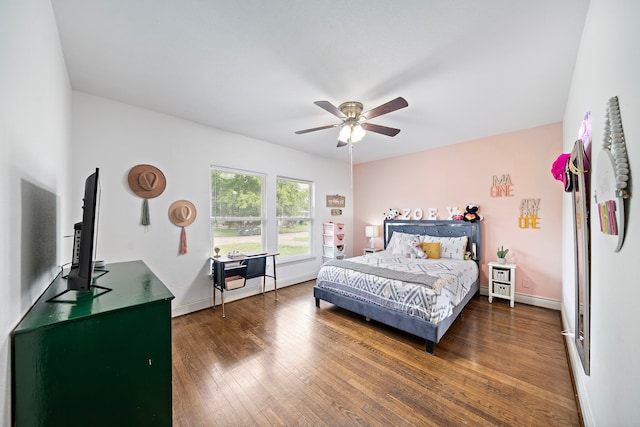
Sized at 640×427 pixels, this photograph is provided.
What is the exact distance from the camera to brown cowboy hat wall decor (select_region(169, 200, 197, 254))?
3.16 m

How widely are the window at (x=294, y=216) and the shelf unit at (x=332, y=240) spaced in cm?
35

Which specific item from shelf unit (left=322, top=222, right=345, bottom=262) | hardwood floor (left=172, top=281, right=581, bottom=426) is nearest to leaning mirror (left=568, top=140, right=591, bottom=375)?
hardwood floor (left=172, top=281, right=581, bottom=426)

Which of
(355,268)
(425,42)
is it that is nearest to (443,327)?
(355,268)

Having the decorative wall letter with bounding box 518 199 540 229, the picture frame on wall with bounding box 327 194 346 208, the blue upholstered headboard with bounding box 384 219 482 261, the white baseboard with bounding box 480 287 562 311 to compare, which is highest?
the picture frame on wall with bounding box 327 194 346 208

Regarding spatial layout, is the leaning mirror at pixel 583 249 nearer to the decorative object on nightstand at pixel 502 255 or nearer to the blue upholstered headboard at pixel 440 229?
the decorative object on nightstand at pixel 502 255

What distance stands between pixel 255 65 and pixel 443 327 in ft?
10.0

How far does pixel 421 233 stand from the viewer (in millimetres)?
4523

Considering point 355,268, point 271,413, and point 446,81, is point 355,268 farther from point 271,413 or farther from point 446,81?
point 446,81

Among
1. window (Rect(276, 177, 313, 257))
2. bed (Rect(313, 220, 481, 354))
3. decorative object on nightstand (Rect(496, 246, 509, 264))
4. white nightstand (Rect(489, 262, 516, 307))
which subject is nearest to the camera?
bed (Rect(313, 220, 481, 354))

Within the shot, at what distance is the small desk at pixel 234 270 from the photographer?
128 inches

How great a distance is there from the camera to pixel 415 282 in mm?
2529

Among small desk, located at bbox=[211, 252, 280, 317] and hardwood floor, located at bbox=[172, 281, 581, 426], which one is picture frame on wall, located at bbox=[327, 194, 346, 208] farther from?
hardwood floor, located at bbox=[172, 281, 581, 426]

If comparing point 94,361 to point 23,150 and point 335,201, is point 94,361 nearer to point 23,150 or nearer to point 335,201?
point 23,150

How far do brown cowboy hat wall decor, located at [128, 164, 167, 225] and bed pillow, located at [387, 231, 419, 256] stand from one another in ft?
12.2
